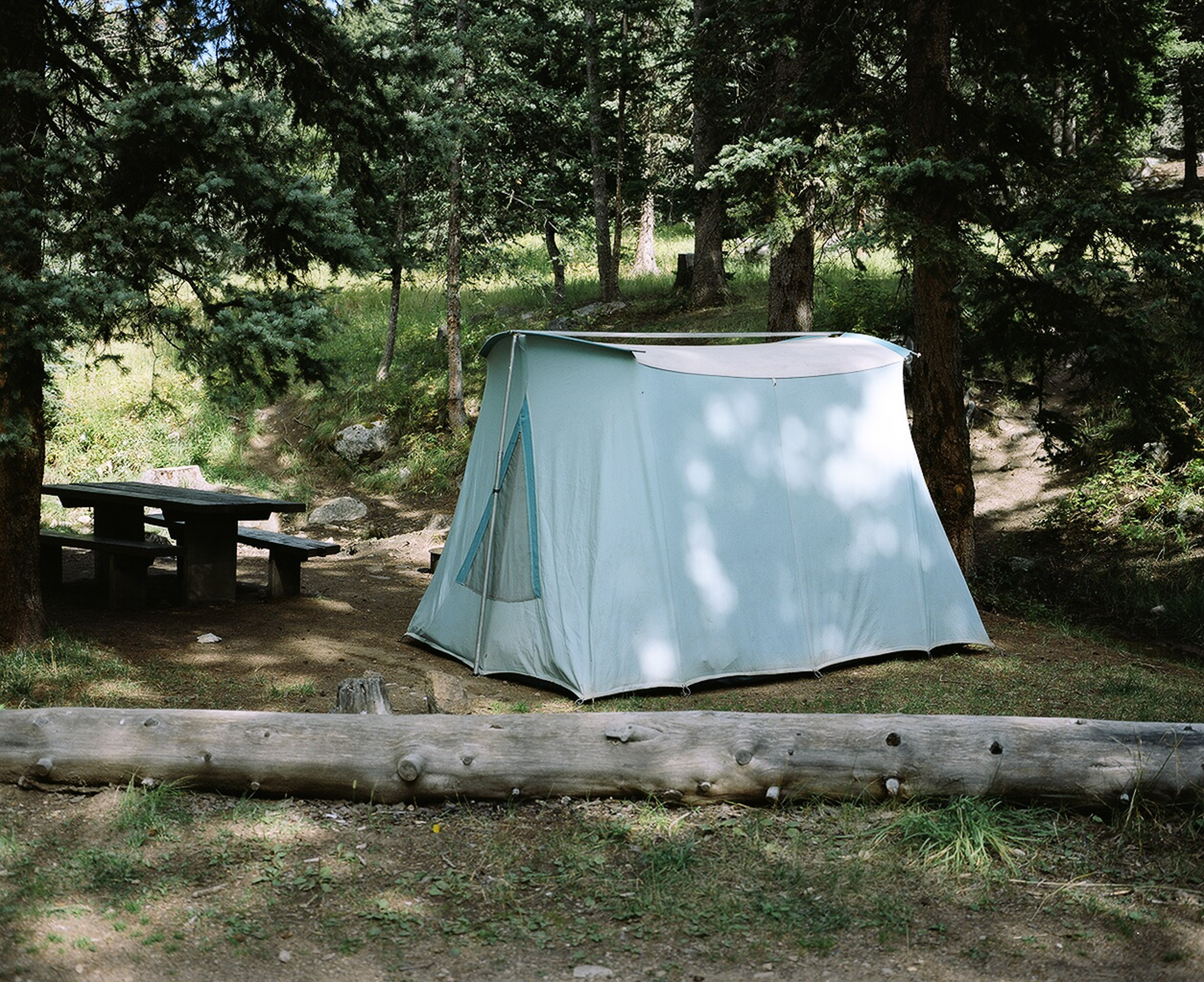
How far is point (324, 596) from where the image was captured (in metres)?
9.27

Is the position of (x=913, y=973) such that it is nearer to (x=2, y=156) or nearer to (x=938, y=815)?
(x=938, y=815)

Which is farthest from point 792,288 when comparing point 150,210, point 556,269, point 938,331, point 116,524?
point 556,269

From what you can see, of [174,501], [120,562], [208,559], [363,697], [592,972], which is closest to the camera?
[592,972]

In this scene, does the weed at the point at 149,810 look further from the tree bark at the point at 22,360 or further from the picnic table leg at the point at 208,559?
the picnic table leg at the point at 208,559

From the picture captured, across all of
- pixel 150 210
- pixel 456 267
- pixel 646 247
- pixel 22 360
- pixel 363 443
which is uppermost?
pixel 646 247

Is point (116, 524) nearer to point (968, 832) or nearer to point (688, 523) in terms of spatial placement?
point (688, 523)

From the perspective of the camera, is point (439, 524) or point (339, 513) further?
point (339, 513)

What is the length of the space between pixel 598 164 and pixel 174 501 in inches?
471

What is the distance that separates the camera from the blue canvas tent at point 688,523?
21.6 feet

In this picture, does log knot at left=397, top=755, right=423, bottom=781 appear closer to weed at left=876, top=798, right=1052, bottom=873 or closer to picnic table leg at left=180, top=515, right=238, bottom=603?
weed at left=876, top=798, right=1052, bottom=873

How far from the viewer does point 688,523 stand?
6762mm

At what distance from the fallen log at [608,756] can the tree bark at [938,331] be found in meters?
5.24

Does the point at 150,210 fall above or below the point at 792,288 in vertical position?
above

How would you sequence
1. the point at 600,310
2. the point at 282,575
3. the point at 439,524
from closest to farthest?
the point at 282,575 < the point at 439,524 < the point at 600,310
